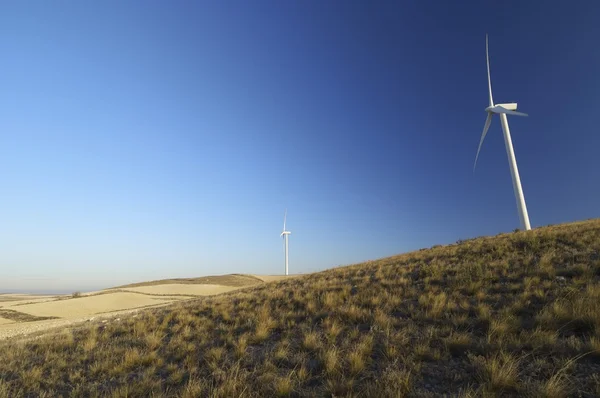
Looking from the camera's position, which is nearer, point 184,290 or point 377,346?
point 377,346

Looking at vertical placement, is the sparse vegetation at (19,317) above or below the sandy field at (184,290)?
below

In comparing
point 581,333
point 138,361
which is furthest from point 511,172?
point 138,361

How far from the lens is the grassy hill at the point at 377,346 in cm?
554

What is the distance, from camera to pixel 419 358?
6.47 meters

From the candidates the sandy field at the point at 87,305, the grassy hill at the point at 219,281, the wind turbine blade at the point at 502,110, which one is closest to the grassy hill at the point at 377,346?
the sandy field at the point at 87,305

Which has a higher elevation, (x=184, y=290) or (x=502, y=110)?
(x=502, y=110)

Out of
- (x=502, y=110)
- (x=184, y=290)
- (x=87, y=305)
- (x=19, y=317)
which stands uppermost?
(x=502, y=110)

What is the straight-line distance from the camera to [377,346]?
7.47 meters

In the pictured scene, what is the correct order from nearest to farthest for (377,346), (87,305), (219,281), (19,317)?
(377,346) → (19,317) → (87,305) → (219,281)

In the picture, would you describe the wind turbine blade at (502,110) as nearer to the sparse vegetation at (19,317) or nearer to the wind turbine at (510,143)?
the wind turbine at (510,143)

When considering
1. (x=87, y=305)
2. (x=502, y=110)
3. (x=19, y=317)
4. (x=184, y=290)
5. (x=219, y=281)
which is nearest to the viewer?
(x=19, y=317)

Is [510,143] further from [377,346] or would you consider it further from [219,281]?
[219,281]

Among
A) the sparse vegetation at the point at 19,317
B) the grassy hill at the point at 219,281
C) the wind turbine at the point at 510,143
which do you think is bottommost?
the sparse vegetation at the point at 19,317

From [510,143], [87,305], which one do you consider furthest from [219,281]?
[510,143]
